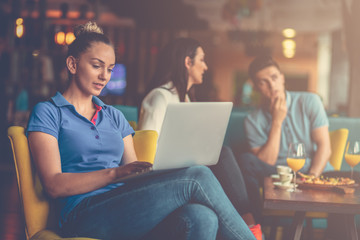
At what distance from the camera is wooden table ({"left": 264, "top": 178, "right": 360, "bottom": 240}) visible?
5.56 ft

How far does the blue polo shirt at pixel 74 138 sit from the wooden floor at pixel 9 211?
3.68 ft

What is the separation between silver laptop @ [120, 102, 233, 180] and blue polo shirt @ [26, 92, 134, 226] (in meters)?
0.30

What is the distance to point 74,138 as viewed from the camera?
5.29 feet

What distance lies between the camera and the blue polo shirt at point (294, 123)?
9.36ft

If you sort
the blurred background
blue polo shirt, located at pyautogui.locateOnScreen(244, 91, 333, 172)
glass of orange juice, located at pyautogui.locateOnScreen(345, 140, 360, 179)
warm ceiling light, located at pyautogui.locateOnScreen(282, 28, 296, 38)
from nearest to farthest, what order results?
glass of orange juice, located at pyautogui.locateOnScreen(345, 140, 360, 179)
blue polo shirt, located at pyautogui.locateOnScreen(244, 91, 333, 172)
the blurred background
warm ceiling light, located at pyautogui.locateOnScreen(282, 28, 296, 38)

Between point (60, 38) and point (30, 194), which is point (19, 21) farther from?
point (30, 194)

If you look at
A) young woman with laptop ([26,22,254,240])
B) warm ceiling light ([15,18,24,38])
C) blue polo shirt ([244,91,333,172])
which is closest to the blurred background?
warm ceiling light ([15,18,24,38])

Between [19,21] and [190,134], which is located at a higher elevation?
[19,21]

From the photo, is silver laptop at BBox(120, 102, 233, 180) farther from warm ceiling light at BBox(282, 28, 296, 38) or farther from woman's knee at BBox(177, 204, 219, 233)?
warm ceiling light at BBox(282, 28, 296, 38)

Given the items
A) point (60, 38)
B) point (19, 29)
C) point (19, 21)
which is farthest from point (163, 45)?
point (19, 21)

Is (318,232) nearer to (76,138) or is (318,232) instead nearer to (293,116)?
(293,116)

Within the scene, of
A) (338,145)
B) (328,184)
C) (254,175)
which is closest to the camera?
(328,184)

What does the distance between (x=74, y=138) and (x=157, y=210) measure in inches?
16.7

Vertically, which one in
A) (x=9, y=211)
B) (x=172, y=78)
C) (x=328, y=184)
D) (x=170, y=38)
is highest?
(x=170, y=38)
